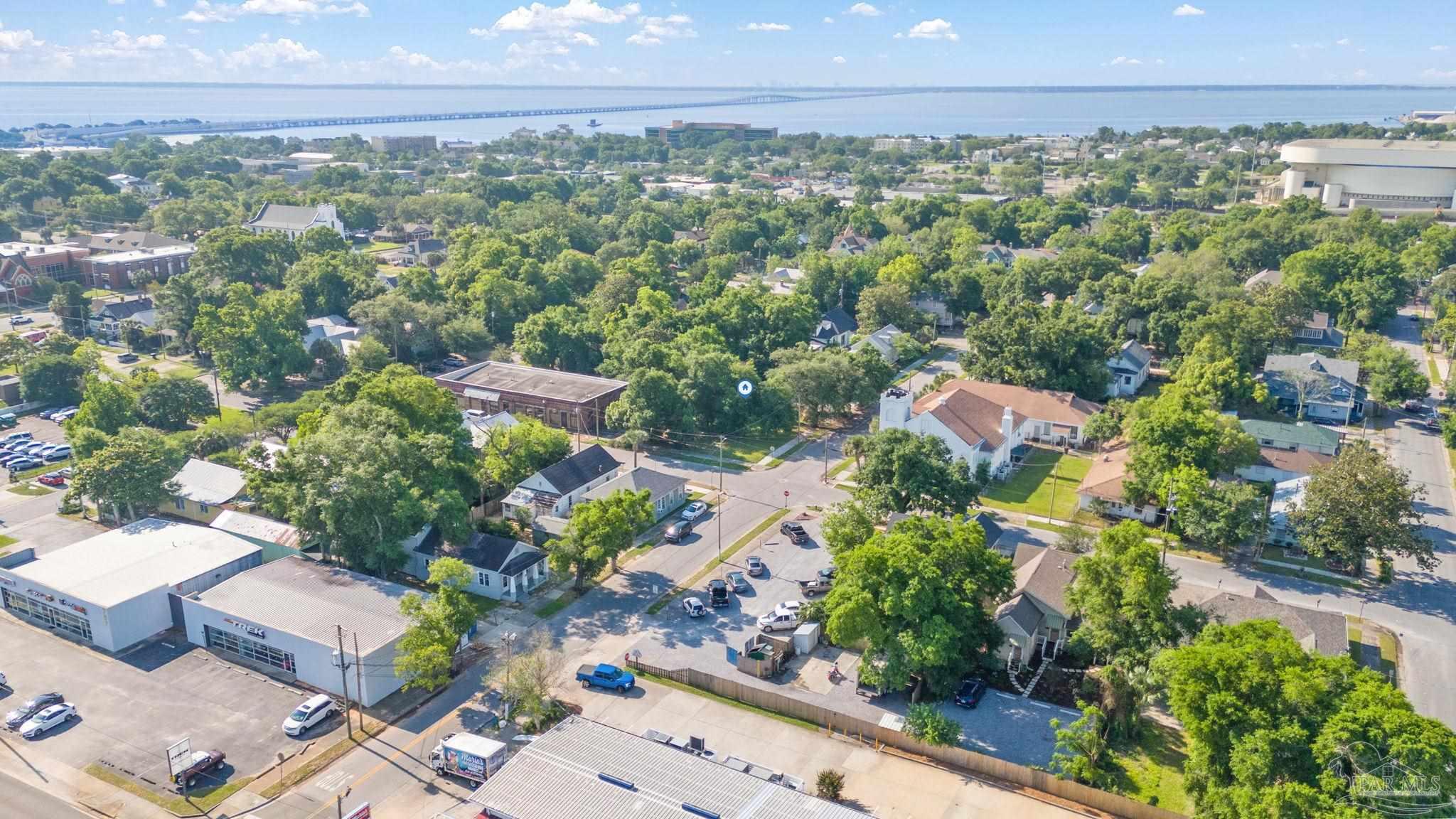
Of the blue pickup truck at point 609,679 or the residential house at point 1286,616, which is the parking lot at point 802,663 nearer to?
the blue pickup truck at point 609,679

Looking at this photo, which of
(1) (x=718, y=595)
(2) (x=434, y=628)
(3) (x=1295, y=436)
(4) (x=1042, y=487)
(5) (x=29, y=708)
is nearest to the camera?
(5) (x=29, y=708)

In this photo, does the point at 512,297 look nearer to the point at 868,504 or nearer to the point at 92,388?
the point at 92,388

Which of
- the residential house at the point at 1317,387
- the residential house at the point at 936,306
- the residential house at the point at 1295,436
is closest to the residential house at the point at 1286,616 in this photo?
the residential house at the point at 1295,436

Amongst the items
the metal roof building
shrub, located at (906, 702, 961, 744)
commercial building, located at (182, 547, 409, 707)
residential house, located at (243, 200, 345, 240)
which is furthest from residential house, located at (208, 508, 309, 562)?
residential house, located at (243, 200, 345, 240)

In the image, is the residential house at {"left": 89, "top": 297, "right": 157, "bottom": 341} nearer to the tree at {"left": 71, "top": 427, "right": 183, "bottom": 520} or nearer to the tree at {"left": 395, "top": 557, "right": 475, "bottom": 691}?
the tree at {"left": 71, "top": 427, "right": 183, "bottom": 520}

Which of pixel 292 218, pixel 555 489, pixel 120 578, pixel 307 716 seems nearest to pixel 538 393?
pixel 555 489

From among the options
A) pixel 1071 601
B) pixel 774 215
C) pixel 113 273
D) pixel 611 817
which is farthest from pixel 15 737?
pixel 774 215

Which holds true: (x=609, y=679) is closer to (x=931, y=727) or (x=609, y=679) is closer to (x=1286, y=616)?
(x=931, y=727)
